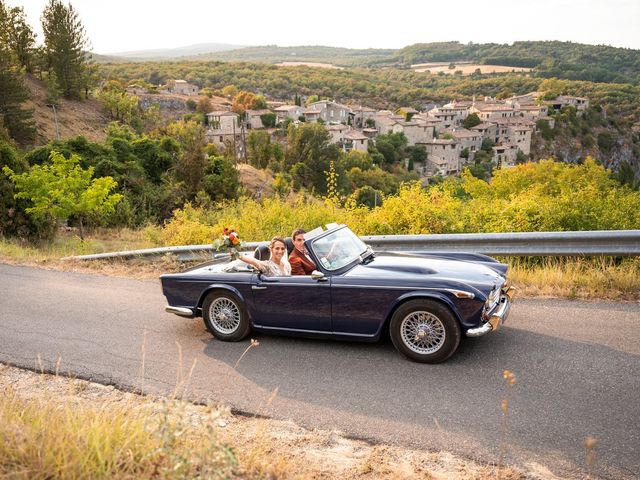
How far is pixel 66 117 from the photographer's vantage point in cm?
5631

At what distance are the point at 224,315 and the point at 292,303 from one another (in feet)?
3.36

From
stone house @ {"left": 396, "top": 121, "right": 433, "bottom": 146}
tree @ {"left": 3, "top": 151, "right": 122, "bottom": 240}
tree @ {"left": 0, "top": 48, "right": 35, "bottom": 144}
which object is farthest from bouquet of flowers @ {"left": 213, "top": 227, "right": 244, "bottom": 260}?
stone house @ {"left": 396, "top": 121, "right": 433, "bottom": 146}

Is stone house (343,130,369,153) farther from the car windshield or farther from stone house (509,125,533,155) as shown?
the car windshield

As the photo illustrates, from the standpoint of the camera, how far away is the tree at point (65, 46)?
59188 mm

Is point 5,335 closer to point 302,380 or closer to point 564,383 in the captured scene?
point 302,380

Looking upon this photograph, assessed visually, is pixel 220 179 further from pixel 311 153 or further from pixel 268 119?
pixel 268 119

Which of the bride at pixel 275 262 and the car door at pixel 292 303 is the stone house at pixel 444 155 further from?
the car door at pixel 292 303

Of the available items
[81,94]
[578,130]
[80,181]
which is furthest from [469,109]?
[80,181]

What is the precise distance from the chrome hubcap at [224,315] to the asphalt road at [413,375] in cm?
22

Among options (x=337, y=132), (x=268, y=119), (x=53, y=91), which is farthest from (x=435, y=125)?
(x=53, y=91)

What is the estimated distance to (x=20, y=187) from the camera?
18172mm

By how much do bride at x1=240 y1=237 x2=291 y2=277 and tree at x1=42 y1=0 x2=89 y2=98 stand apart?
62862mm

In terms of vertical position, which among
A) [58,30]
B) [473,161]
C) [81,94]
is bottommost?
[473,161]

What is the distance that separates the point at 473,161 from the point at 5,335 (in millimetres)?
110734
